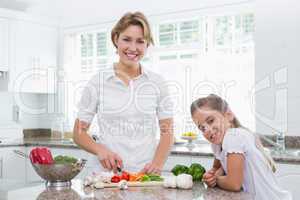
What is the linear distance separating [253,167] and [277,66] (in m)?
2.23

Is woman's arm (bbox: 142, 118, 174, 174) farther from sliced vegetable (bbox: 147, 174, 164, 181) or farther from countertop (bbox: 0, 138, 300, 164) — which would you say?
countertop (bbox: 0, 138, 300, 164)

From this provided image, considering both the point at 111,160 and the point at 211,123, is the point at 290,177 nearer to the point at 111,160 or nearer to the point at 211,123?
the point at 211,123

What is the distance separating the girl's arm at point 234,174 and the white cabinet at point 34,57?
3.71m

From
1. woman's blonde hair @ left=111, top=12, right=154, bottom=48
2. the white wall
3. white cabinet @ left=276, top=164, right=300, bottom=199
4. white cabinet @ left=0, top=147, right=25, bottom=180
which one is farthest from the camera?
white cabinet @ left=0, top=147, right=25, bottom=180

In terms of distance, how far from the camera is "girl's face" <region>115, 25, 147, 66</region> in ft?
6.52

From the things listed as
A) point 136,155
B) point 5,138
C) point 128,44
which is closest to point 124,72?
point 128,44

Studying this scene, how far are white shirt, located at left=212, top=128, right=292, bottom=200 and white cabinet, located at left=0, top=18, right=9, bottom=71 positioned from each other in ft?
11.9

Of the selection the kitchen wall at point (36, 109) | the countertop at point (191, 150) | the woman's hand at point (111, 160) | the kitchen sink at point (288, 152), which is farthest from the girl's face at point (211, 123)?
the kitchen wall at point (36, 109)

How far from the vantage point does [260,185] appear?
1.71 m

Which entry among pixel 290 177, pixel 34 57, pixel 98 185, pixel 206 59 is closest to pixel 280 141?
pixel 290 177

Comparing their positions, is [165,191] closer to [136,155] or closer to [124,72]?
[136,155]

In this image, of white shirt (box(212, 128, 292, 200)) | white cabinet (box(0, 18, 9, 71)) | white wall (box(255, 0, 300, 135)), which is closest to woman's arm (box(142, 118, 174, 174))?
white shirt (box(212, 128, 292, 200))

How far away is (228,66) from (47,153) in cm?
289

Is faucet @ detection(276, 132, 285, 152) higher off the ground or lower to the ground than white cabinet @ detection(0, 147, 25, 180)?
higher
